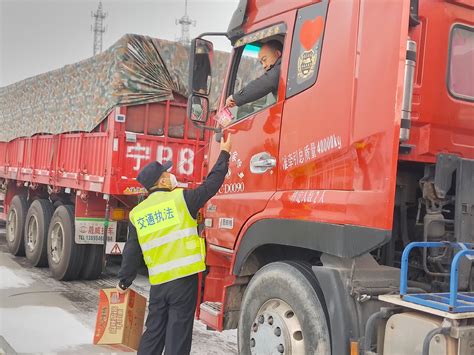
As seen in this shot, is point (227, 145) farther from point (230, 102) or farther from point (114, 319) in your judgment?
point (114, 319)

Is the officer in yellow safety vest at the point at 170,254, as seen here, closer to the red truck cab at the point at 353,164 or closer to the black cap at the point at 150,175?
the black cap at the point at 150,175

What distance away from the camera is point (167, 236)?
3396mm

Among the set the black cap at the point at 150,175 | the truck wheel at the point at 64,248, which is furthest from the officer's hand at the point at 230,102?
the truck wheel at the point at 64,248

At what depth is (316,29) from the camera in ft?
9.86

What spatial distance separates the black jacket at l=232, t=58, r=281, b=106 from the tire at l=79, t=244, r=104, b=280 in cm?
446

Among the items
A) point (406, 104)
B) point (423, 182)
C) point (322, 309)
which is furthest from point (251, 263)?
point (406, 104)

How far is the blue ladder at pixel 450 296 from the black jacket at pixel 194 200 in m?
1.47

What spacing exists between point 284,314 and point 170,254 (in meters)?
0.95

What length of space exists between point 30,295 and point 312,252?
4692 millimetres

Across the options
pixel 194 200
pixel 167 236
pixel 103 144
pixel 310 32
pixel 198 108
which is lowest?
pixel 167 236

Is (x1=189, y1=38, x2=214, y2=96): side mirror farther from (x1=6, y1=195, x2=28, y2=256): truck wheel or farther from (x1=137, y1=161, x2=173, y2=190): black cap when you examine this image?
(x1=6, y1=195, x2=28, y2=256): truck wheel

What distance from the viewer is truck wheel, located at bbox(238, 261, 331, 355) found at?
265 centimetres

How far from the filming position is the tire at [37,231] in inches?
317

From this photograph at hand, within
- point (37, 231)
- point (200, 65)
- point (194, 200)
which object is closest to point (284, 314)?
point (194, 200)
